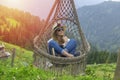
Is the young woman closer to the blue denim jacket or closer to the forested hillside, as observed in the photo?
the blue denim jacket

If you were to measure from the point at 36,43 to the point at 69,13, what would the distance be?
2.34m

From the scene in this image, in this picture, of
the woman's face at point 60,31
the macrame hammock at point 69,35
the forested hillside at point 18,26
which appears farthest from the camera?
the forested hillside at point 18,26

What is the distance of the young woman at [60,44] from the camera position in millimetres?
12234

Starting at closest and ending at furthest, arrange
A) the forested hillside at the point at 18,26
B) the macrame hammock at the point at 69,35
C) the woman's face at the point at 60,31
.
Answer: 1. the macrame hammock at the point at 69,35
2. the woman's face at the point at 60,31
3. the forested hillside at the point at 18,26

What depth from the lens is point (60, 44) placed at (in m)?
12.7

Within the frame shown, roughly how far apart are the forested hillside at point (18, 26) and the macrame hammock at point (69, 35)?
4566cm

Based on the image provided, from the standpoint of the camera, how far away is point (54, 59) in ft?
38.7

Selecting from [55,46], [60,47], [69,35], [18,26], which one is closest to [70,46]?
[60,47]

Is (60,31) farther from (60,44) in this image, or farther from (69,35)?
(69,35)

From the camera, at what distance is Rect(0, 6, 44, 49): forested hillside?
6469cm

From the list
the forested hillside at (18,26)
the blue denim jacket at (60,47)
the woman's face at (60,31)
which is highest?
the forested hillside at (18,26)

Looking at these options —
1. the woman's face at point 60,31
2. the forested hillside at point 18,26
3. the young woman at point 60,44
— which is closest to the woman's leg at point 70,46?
the young woman at point 60,44

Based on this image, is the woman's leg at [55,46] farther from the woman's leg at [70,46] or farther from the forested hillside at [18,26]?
the forested hillside at [18,26]

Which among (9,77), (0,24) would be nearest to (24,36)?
(0,24)
